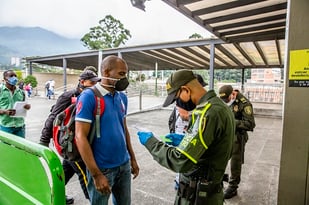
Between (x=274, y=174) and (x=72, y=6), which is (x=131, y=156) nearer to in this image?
(x=274, y=174)

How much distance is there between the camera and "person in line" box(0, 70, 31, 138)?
313cm

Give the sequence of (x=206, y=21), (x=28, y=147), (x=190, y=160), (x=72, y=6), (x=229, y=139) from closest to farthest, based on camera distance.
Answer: (x=28, y=147) < (x=190, y=160) < (x=229, y=139) < (x=206, y=21) < (x=72, y=6)

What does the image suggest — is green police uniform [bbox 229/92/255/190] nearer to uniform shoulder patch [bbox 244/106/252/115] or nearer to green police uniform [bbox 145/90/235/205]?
uniform shoulder patch [bbox 244/106/252/115]

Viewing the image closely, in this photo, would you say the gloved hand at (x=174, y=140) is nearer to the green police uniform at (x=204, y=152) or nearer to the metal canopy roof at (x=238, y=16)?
the green police uniform at (x=204, y=152)

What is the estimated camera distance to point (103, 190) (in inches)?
59.4

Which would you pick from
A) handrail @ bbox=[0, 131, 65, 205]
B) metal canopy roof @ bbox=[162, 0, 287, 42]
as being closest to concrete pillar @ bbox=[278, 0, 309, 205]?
handrail @ bbox=[0, 131, 65, 205]

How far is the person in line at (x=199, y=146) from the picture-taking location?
3.93 ft

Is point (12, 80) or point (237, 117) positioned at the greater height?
point (12, 80)

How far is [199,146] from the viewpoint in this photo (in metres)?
1.19

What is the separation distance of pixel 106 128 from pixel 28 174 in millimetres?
566

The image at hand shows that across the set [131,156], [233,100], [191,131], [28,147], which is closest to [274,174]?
[233,100]

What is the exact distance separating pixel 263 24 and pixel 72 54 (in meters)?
11.2

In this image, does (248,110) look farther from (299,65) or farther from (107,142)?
(107,142)

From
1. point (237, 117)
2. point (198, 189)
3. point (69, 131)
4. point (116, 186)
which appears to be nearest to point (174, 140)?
point (198, 189)
